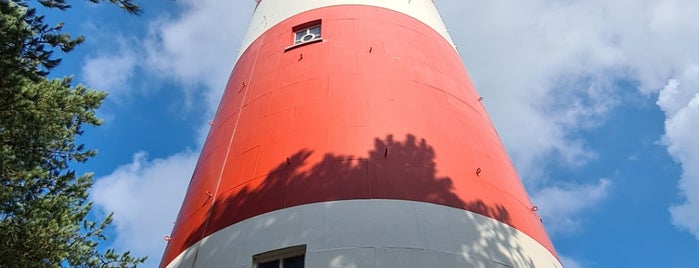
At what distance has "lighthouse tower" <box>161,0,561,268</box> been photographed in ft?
23.1

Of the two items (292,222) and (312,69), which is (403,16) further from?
(292,222)

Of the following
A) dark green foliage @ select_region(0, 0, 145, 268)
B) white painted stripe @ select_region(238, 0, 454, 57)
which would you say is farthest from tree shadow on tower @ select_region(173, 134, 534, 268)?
white painted stripe @ select_region(238, 0, 454, 57)

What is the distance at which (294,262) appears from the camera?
22.9 ft

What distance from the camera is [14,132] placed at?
8125 mm

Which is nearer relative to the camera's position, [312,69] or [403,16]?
[312,69]

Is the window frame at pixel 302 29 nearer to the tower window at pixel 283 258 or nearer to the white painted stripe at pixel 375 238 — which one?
the white painted stripe at pixel 375 238

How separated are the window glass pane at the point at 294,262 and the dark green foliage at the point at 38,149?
12.9ft

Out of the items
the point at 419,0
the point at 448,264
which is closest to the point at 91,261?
the point at 448,264

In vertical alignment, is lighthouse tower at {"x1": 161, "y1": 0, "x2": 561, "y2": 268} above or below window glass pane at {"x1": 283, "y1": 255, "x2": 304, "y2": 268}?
above

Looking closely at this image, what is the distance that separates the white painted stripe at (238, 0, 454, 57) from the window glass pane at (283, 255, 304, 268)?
6802 millimetres

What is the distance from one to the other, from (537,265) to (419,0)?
7.89 metres

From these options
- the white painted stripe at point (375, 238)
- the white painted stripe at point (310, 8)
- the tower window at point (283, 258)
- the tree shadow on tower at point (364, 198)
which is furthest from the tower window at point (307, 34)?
the tower window at point (283, 258)

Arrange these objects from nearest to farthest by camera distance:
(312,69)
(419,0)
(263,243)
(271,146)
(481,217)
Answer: (263,243) → (481,217) → (271,146) → (312,69) → (419,0)

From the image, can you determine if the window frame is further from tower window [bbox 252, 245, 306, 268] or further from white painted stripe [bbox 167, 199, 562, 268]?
tower window [bbox 252, 245, 306, 268]
